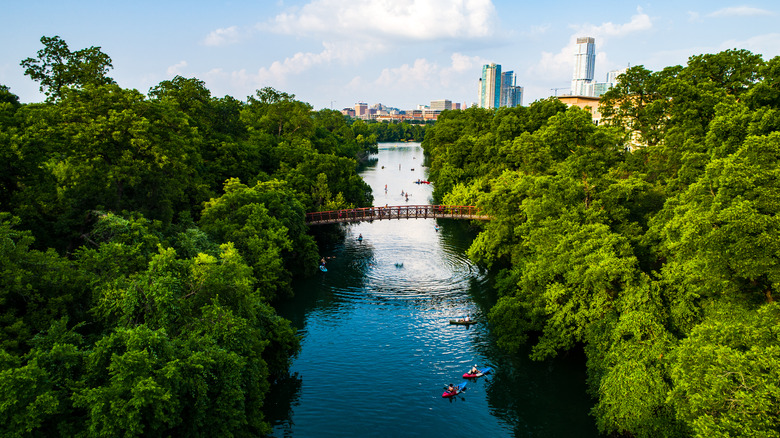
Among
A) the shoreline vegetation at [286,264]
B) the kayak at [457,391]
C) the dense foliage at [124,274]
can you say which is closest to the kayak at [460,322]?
the shoreline vegetation at [286,264]

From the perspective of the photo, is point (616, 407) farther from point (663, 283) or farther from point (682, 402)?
point (663, 283)

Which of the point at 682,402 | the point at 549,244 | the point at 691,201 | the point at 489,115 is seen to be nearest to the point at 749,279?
the point at 691,201

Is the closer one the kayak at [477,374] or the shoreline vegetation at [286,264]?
the shoreline vegetation at [286,264]

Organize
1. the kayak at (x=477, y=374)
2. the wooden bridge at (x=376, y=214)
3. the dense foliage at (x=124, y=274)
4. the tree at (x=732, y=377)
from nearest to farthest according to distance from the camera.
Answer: the tree at (x=732, y=377) < the dense foliage at (x=124, y=274) < the kayak at (x=477, y=374) < the wooden bridge at (x=376, y=214)

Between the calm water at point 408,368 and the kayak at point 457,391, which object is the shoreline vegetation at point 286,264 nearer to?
the calm water at point 408,368

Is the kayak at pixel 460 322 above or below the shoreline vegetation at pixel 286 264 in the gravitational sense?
below
